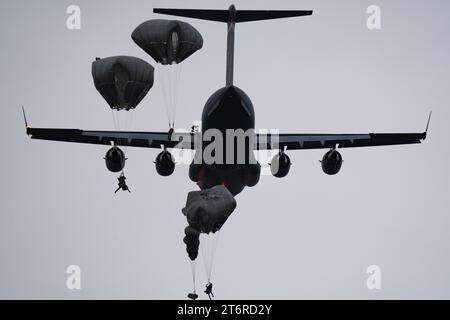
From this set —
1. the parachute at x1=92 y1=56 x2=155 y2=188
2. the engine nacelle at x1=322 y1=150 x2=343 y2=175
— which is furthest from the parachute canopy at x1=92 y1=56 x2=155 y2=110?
the engine nacelle at x1=322 y1=150 x2=343 y2=175

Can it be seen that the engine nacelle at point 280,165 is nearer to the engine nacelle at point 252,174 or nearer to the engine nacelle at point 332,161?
the engine nacelle at point 252,174

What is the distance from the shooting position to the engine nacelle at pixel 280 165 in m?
36.8

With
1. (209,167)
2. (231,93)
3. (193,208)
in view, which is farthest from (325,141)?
(193,208)

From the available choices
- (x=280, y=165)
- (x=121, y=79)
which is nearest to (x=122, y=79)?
(x=121, y=79)

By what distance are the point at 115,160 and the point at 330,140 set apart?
11.2 metres

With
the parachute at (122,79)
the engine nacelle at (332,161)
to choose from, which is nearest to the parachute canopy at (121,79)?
the parachute at (122,79)

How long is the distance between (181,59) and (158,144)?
269 inches

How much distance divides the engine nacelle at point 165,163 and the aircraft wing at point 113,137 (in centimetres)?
82

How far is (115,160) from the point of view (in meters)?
35.7

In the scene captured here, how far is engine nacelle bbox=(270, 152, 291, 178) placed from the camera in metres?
36.8

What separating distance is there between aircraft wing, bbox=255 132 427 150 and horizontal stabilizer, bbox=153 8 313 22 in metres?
6.04

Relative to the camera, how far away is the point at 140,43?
33375mm

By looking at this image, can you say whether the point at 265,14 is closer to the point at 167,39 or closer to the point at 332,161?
the point at 167,39

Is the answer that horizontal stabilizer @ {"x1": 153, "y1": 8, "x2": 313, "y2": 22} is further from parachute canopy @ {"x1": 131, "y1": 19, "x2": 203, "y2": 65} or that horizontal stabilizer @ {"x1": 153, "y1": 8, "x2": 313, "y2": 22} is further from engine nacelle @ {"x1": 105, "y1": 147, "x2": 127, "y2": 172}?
engine nacelle @ {"x1": 105, "y1": 147, "x2": 127, "y2": 172}
